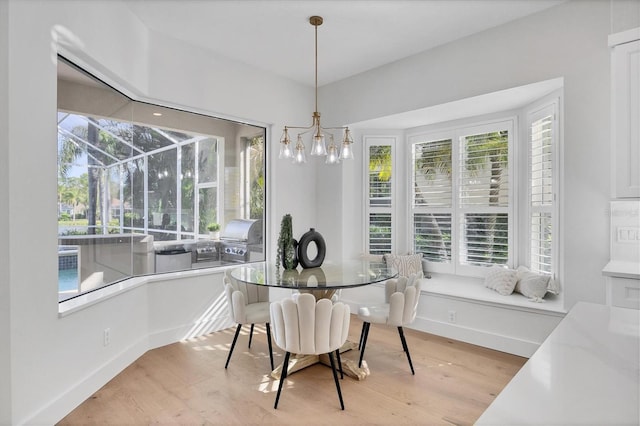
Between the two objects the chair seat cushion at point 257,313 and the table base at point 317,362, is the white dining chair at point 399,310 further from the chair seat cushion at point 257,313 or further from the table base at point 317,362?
the chair seat cushion at point 257,313

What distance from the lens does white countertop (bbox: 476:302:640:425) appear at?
629 millimetres

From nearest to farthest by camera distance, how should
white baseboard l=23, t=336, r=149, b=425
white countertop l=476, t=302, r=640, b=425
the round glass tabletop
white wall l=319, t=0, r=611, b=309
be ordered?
white countertop l=476, t=302, r=640, b=425, white baseboard l=23, t=336, r=149, b=425, the round glass tabletop, white wall l=319, t=0, r=611, b=309

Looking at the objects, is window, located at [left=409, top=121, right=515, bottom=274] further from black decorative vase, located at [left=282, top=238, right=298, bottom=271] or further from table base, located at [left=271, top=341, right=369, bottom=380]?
black decorative vase, located at [left=282, top=238, right=298, bottom=271]

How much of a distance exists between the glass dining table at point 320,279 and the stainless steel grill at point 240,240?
907mm

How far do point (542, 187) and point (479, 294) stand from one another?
45.7 inches

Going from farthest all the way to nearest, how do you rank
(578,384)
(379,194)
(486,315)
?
(379,194) < (486,315) < (578,384)

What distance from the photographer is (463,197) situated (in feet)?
13.0

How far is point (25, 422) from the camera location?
1.94 metres

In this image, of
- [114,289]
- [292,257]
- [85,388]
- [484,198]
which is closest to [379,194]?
[484,198]

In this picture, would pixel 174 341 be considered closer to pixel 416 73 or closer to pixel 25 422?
pixel 25 422

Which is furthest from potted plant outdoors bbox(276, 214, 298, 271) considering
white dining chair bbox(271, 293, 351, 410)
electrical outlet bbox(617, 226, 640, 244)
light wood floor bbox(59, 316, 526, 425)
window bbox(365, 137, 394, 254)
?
electrical outlet bbox(617, 226, 640, 244)

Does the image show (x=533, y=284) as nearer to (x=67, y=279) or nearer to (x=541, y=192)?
(x=541, y=192)

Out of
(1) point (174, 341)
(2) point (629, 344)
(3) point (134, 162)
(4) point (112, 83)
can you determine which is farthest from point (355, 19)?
(1) point (174, 341)

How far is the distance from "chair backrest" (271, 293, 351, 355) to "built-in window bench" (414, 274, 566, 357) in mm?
1687
